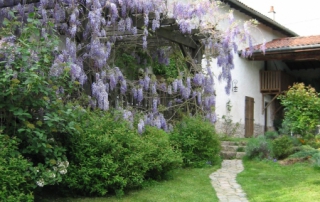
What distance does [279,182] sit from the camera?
7051 millimetres

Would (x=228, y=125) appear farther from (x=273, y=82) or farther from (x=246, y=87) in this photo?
(x=273, y=82)

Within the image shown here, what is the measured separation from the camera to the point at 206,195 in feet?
19.9

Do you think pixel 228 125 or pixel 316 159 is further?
pixel 228 125

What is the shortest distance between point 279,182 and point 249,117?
951 cm

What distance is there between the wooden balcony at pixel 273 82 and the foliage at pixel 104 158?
11.5 meters

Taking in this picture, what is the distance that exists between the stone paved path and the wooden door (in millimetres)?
6816

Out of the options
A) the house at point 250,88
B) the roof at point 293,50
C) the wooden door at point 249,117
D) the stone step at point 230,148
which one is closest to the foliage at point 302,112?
the stone step at point 230,148

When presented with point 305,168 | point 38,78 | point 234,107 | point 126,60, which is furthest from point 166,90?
point 234,107

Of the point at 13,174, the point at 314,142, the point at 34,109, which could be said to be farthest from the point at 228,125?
the point at 13,174

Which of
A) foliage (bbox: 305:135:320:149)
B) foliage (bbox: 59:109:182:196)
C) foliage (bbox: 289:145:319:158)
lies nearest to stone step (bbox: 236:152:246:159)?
foliage (bbox: 289:145:319:158)

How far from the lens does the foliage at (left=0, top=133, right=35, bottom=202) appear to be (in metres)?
4.38

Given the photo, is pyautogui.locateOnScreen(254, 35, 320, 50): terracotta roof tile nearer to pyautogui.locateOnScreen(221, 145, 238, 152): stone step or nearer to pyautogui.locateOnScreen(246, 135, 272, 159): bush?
pyautogui.locateOnScreen(221, 145, 238, 152): stone step

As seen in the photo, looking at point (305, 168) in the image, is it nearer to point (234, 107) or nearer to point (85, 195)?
point (85, 195)

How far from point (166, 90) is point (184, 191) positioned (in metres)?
3.23
